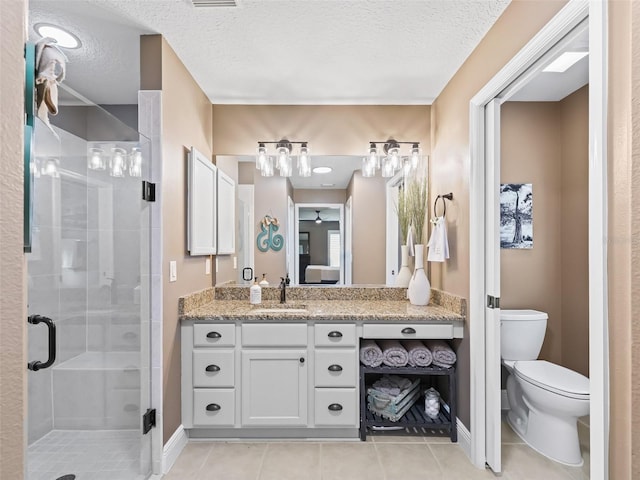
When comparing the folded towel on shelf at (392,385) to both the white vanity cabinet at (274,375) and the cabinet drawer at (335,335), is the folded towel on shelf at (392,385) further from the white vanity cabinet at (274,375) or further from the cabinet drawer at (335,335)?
the white vanity cabinet at (274,375)

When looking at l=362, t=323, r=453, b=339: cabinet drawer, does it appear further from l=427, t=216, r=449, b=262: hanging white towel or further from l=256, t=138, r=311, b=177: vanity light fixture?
l=256, t=138, r=311, b=177: vanity light fixture

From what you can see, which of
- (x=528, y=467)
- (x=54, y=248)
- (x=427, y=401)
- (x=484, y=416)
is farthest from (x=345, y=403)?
(x=54, y=248)

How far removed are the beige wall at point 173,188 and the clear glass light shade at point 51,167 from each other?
0.53 m

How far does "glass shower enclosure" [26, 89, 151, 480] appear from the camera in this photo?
1.84m

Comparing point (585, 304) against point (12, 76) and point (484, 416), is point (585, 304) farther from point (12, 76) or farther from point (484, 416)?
point (12, 76)

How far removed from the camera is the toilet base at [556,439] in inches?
82.7

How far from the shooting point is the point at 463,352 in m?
2.30

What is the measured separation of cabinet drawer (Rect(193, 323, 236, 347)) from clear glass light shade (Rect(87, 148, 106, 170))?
3.60 feet

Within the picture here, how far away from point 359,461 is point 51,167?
7.81 feet

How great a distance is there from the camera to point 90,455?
1908 mm

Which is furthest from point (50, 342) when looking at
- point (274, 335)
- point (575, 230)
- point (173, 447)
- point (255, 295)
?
point (575, 230)

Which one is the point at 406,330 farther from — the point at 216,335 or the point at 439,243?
the point at 216,335

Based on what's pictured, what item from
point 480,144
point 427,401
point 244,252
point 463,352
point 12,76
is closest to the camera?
point 12,76

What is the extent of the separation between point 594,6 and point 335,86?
1.73m
